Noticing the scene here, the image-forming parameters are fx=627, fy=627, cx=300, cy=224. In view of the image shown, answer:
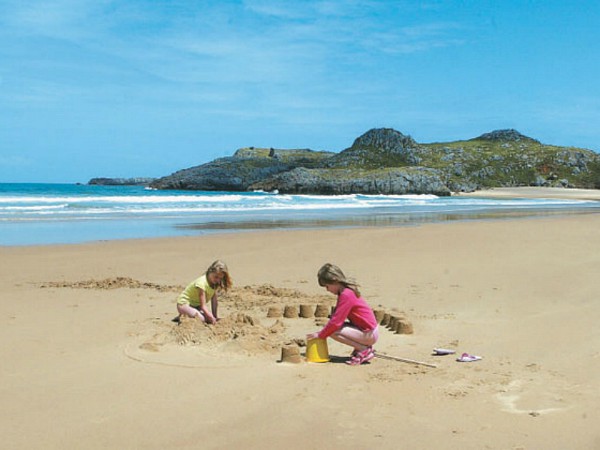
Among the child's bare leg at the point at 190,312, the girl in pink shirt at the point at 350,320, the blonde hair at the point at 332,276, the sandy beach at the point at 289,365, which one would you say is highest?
the blonde hair at the point at 332,276

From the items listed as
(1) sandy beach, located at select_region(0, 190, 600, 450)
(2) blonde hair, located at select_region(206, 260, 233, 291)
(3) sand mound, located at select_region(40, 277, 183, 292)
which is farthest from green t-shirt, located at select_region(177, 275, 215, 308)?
(3) sand mound, located at select_region(40, 277, 183, 292)

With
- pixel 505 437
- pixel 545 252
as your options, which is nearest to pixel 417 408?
pixel 505 437

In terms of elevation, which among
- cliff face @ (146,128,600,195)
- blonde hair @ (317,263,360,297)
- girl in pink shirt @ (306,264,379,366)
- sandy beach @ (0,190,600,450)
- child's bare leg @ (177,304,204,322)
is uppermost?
cliff face @ (146,128,600,195)

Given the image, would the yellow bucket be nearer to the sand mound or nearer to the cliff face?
the sand mound

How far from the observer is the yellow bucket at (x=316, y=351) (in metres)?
6.40

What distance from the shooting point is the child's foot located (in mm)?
6328

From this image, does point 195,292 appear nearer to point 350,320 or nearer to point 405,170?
point 350,320

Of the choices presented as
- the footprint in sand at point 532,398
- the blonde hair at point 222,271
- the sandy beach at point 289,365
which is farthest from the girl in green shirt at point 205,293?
the footprint in sand at point 532,398

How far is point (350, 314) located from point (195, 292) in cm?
238

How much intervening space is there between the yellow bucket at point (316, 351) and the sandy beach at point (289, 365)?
12cm

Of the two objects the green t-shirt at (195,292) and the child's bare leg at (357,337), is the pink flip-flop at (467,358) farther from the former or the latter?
the green t-shirt at (195,292)

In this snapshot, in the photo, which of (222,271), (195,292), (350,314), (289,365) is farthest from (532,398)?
(195,292)

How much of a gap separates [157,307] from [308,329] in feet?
8.12

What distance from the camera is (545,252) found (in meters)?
15.3
